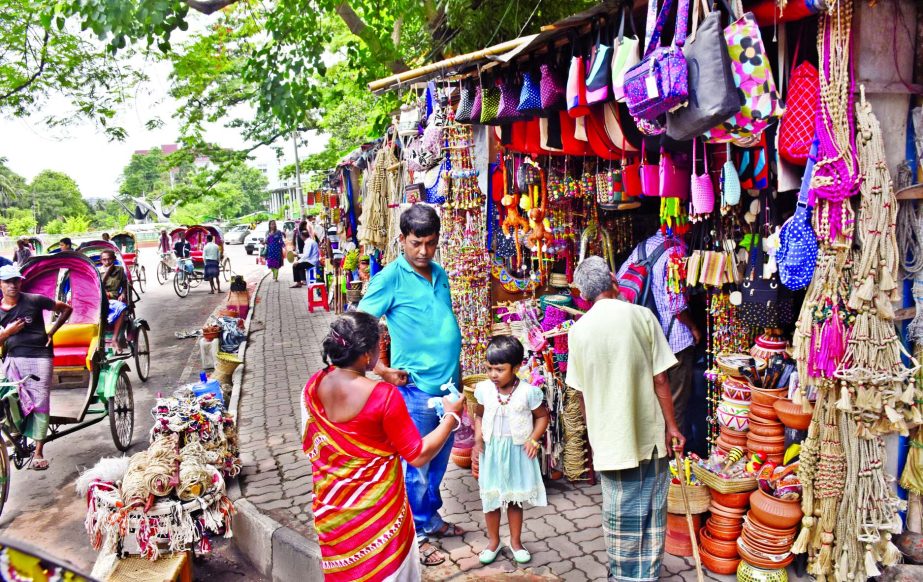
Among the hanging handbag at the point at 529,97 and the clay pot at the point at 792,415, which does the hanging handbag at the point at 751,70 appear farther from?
the hanging handbag at the point at 529,97

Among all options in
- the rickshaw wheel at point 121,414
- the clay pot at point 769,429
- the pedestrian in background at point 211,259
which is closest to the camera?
the clay pot at point 769,429

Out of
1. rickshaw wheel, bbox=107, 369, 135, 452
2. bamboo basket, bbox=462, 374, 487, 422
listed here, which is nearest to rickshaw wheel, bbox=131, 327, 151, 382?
rickshaw wheel, bbox=107, 369, 135, 452

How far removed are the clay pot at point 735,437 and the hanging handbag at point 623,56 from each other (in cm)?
216

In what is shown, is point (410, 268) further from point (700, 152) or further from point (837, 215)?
point (837, 215)

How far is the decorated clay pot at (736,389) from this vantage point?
418 centimetres

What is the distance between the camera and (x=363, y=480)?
275 centimetres

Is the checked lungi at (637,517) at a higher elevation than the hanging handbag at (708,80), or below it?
below

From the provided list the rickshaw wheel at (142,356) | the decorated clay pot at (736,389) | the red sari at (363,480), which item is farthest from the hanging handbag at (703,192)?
the rickshaw wheel at (142,356)

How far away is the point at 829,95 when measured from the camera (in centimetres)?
316

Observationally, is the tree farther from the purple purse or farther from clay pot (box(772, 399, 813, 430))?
clay pot (box(772, 399, 813, 430))

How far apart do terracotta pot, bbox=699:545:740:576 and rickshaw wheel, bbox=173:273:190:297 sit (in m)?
18.6

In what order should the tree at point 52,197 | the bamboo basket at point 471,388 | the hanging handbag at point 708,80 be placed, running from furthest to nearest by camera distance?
the tree at point 52,197, the bamboo basket at point 471,388, the hanging handbag at point 708,80

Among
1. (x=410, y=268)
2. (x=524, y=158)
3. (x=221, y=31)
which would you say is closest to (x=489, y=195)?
(x=524, y=158)

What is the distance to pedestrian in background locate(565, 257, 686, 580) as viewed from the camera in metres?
3.34
